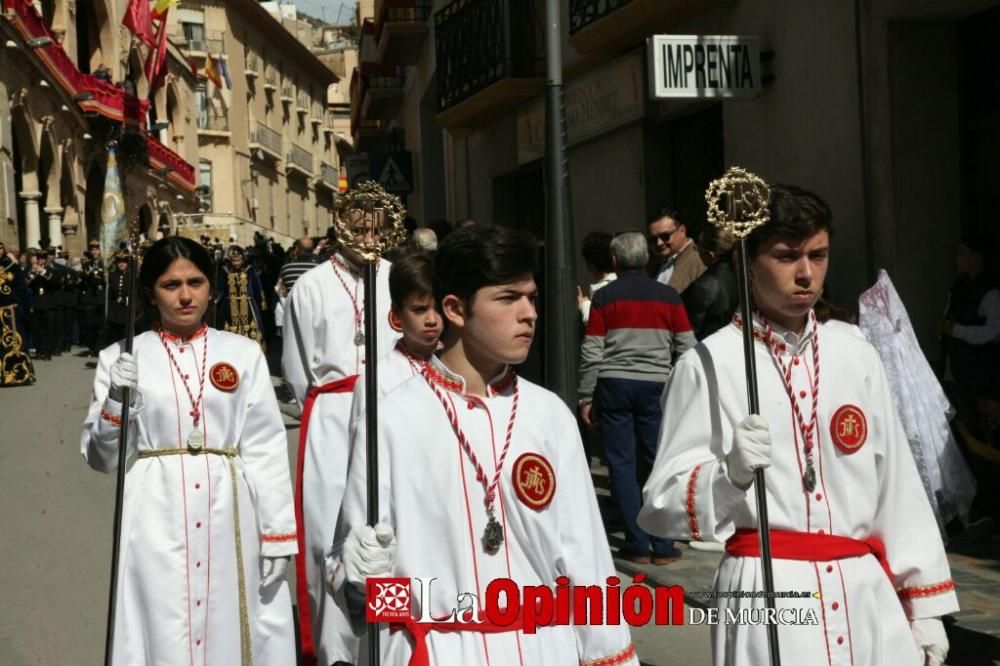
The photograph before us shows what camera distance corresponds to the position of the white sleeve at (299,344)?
7.37 metres

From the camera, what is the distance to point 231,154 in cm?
6919

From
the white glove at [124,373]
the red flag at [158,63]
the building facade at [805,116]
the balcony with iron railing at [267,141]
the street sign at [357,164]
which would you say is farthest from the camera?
the balcony with iron railing at [267,141]

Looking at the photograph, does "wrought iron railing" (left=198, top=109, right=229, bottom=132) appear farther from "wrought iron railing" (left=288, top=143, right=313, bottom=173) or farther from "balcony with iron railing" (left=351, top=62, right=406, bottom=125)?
"balcony with iron railing" (left=351, top=62, right=406, bottom=125)

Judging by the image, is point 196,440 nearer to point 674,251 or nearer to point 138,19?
point 674,251

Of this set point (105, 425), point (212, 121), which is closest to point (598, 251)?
point (105, 425)

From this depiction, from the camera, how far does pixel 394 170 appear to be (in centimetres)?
2464

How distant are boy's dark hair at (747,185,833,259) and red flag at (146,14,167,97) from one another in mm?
48644

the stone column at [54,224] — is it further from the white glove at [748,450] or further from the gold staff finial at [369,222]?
the white glove at [748,450]

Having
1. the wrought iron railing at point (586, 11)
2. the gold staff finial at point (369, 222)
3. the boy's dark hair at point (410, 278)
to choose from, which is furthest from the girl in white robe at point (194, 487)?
the wrought iron railing at point (586, 11)

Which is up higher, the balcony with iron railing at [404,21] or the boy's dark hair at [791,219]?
the balcony with iron railing at [404,21]

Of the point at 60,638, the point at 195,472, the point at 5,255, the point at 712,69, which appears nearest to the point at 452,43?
the point at 5,255

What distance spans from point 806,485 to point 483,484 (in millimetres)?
847

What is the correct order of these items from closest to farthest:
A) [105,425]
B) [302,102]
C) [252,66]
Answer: [105,425] < [252,66] < [302,102]

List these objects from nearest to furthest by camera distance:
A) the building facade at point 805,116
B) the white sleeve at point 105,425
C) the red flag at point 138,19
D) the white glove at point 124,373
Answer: the white glove at point 124,373 → the white sleeve at point 105,425 → the building facade at point 805,116 → the red flag at point 138,19
